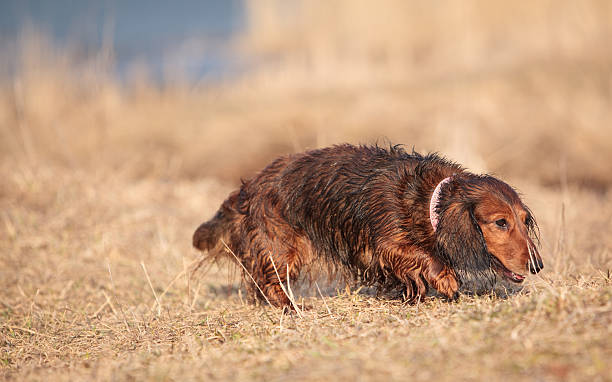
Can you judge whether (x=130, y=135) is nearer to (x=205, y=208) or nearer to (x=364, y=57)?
(x=205, y=208)

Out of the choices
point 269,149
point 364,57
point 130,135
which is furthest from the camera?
point 364,57

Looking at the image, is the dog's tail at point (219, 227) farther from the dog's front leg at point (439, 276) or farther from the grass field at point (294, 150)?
the dog's front leg at point (439, 276)

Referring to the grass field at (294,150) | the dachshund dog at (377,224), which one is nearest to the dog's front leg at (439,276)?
the dachshund dog at (377,224)

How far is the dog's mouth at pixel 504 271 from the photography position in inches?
116

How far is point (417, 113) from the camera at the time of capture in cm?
938

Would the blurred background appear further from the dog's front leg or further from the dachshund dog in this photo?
the dog's front leg

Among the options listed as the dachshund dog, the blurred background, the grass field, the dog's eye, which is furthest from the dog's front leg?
the blurred background

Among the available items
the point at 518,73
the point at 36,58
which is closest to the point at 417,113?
the point at 518,73

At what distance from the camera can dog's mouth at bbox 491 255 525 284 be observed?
294 centimetres

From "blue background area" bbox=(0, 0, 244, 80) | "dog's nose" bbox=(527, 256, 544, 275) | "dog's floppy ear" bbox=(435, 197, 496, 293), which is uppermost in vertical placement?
"blue background area" bbox=(0, 0, 244, 80)

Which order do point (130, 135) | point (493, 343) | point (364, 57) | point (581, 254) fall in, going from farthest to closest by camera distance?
point (364, 57)
point (130, 135)
point (581, 254)
point (493, 343)

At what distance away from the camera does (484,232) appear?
2943mm

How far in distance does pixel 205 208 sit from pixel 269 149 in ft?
7.70

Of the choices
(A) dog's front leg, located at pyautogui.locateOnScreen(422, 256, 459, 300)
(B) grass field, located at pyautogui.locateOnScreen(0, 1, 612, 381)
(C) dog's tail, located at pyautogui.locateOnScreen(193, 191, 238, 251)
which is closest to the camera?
(B) grass field, located at pyautogui.locateOnScreen(0, 1, 612, 381)
